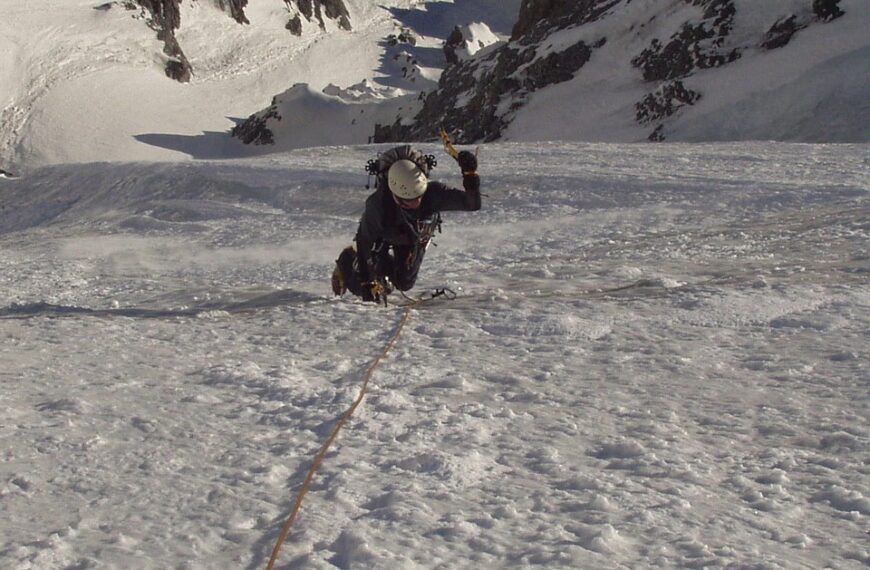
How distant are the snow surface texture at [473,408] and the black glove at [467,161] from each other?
93 cm

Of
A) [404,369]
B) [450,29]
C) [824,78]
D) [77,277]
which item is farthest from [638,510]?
[450,29]

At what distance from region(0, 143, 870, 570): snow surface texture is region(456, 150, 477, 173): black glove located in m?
0.93

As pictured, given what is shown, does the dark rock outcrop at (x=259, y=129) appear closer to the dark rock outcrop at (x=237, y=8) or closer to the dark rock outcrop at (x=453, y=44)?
the dark rock outcrop at (x=237, y=8)

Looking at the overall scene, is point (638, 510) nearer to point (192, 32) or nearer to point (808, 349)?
point (808, 349)

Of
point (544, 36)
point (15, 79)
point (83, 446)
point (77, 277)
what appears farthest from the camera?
point (15, 79)

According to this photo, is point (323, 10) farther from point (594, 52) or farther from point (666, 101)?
point (666, 101)

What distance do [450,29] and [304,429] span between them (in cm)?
6424

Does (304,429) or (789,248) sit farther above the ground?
(789,248)

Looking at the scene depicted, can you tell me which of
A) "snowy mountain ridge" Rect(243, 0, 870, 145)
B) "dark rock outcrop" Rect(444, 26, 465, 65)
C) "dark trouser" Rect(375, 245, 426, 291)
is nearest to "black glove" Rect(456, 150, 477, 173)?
"dark trouser" Rect(375, 245, 426, 291)

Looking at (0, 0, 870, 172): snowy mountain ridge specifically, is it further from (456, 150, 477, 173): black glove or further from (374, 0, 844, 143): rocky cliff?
(456, 150, 477, 173): black glove

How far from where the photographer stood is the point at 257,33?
52.6 m

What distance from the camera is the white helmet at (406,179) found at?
608cm

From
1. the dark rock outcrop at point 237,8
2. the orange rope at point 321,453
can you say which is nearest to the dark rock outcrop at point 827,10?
the orange rope at point 321,453

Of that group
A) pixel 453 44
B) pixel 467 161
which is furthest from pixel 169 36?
pixel 467 161
